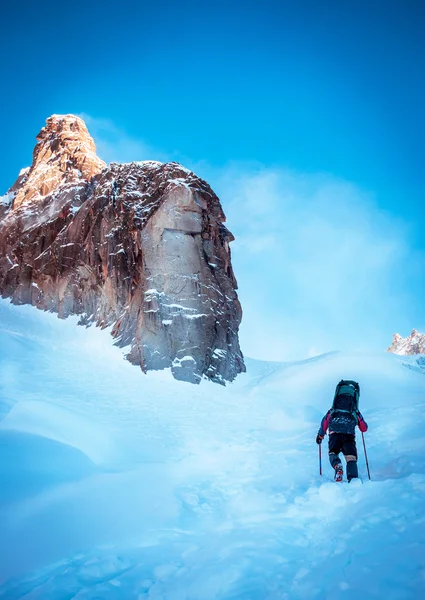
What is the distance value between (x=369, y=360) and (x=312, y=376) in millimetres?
4508

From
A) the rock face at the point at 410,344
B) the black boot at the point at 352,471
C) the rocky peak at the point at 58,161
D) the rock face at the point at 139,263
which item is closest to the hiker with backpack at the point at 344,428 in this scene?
the black boot at the point at 352,471

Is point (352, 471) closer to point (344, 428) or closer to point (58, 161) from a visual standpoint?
point (344, 428)

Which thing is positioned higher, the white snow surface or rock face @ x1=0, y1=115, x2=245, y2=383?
rock face @ x1=0, y1=115, x2=245, y2=383

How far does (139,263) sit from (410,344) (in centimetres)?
9522

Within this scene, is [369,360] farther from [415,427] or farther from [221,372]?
[415,427]

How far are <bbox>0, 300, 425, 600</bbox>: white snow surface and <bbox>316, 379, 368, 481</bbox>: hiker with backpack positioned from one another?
1.78 ft

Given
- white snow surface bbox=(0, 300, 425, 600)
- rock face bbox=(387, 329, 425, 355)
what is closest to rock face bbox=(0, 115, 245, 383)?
white snow surface bbox=(0, 300, 425, 600)

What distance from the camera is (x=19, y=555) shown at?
168 inches

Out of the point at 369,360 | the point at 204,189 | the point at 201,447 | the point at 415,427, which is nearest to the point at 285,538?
the point at 201,447

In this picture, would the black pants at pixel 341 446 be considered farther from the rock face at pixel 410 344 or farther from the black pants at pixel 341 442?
the rock face at pixel 410 344

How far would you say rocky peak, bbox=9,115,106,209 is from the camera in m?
47.5

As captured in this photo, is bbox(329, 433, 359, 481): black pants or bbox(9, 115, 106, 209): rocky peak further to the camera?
bbox(9, 115, 106, 209): rocky peak

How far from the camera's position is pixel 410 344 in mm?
98000

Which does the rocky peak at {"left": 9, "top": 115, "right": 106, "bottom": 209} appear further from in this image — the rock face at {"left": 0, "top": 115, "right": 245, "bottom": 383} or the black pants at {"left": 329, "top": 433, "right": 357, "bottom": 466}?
the black pants at {"left": 329, "top": 433, "right": 357, "bottom": 466}
